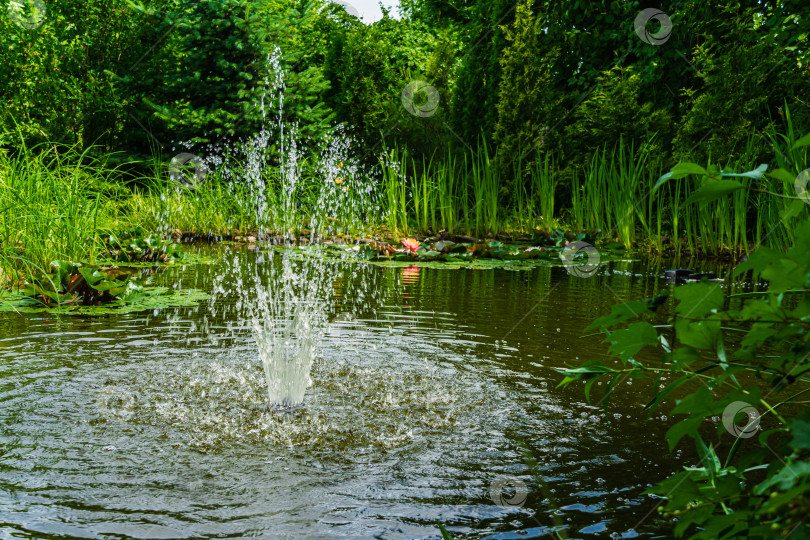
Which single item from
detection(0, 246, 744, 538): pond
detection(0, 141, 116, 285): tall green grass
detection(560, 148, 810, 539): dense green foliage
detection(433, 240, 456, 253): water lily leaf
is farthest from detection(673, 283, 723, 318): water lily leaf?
detection(433, 240, 456, 253): water lily leaf

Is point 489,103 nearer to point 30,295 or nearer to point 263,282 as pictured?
point 263,282

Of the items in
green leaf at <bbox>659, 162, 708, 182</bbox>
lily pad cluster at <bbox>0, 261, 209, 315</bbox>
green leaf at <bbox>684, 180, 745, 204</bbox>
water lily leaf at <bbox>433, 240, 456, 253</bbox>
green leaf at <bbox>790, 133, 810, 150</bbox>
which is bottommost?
lily pad cluster at <bbox>0, 261, 209, 315</bbox>

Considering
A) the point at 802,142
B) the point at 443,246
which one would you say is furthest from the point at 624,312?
the point at 443,246

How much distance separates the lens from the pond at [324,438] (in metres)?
1.82

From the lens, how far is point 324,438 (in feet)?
7.95

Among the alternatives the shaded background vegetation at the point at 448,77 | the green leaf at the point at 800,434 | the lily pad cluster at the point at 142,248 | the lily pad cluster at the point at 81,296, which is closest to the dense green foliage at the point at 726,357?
the green leaf at the point at 800,434

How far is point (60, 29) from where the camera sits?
14.8 meters

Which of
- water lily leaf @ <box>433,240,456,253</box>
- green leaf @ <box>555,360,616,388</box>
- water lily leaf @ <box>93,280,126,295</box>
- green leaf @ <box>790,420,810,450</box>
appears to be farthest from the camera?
water lily leaf @ <box>433,240,456,253</box>

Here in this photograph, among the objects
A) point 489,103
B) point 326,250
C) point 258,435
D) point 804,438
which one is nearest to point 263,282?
point 326,250

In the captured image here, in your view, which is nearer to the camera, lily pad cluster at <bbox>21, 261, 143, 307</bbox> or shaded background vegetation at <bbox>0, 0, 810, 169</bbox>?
lily pad cluster at <bbox>21, 261, 143, 307</bbox>

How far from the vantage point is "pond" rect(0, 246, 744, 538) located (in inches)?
71.5

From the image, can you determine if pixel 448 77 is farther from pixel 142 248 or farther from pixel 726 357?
pixel 726 357

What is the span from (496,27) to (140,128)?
8.57 meters

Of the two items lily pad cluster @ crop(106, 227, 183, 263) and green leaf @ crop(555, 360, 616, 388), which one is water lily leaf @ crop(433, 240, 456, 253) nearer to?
lily pad cluster @ crop(106, 227, 183, 263)
